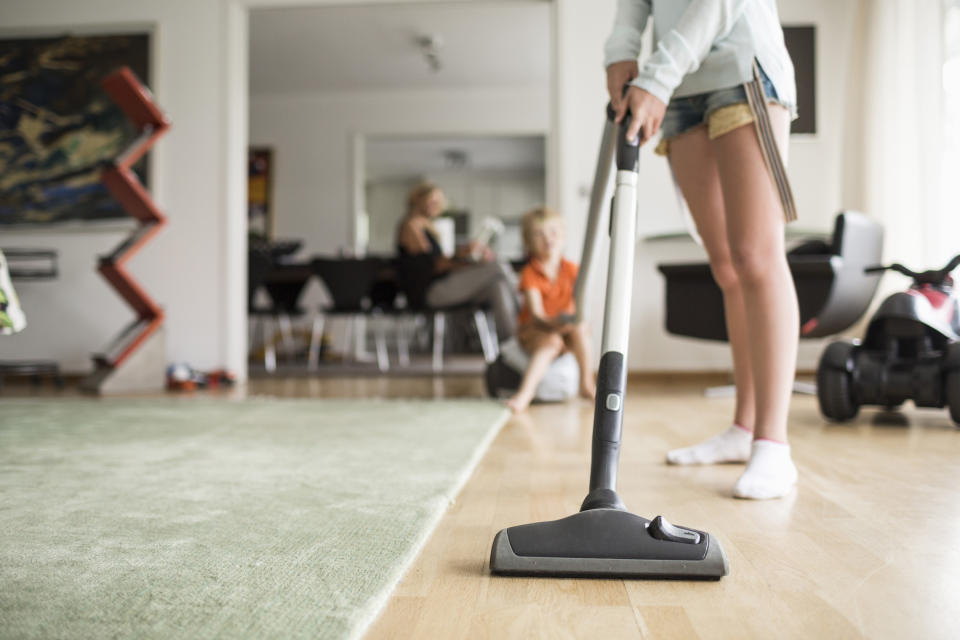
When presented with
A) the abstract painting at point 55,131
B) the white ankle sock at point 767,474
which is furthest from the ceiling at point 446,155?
the white ankle sock at point 767,474

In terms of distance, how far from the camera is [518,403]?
2723mm

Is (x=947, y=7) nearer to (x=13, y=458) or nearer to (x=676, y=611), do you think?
(x=676, y=611)

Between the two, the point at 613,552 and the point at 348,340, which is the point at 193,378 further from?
the point at 348,340

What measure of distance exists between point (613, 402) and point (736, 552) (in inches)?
9.2

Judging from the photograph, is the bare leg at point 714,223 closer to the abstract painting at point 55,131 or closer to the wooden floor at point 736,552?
the wooden floor at point 736,552

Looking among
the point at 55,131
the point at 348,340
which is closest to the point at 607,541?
the point at 55,131

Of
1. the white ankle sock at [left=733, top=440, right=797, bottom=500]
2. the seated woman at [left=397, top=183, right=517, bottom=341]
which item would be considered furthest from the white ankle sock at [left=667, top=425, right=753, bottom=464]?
the seated woman at [left=397, top=183, right=517, bottom=341]

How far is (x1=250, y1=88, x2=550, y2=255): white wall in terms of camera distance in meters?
7.58

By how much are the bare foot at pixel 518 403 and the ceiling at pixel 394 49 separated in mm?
2924

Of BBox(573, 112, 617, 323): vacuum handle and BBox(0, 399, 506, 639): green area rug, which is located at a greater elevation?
BBox(573, 112, 617, 323): vacuum handle

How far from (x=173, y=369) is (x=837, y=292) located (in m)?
2.94

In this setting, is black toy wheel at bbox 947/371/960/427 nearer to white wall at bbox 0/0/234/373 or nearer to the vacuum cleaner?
the vacuum cleaner

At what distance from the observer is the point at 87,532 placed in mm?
1036

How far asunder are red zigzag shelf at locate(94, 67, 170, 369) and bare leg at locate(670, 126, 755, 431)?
2.85 metres
